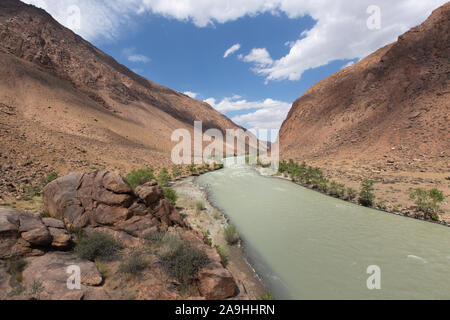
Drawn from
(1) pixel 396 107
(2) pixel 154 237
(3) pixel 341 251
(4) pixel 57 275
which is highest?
(1) pixel 396 107

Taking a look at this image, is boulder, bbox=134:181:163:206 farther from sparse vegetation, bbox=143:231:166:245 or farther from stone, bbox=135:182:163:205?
sparse vegetation, bbox=143:231:166:245

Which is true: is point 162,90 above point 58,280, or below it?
above

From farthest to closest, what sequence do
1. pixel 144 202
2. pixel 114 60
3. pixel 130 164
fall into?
pixel 114 60, pixel 130 164, pixel 144 202

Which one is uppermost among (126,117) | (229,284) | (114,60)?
(114,60)

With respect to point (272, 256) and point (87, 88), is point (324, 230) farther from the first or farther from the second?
point (87, 88)

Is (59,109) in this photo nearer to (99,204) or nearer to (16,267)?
(99,204)

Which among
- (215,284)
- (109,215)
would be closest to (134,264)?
(215,284)

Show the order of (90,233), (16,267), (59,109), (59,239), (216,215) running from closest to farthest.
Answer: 1. (16,267)
2. (59,239)
3. (90,233)
4. (216,215)
5. (59,109)

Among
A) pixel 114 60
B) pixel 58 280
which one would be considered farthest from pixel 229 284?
pixel 114 60
